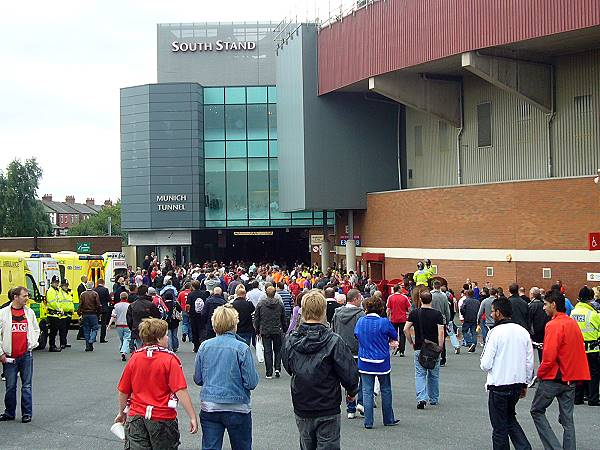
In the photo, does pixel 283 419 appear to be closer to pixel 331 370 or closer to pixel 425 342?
pixel 425 342

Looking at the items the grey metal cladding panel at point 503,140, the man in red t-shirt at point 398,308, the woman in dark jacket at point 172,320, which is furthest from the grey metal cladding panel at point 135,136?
the man in red t-shirt at point 398,308

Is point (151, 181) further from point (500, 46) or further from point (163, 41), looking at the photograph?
point (500, 46)

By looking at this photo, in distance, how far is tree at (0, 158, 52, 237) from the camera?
292ft

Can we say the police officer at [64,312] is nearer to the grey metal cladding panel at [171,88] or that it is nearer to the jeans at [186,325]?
the jeans at [186,325]

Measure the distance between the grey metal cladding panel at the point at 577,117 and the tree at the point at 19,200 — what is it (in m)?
65.7

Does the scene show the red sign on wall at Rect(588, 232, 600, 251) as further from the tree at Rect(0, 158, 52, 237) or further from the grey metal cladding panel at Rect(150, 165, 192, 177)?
the tree at Rect(0, 158, 52, 237)

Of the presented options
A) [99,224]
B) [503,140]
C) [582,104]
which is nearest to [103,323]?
[582,104]

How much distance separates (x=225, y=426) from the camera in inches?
295

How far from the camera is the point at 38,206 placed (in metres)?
91.9

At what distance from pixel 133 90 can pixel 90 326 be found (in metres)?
39.2

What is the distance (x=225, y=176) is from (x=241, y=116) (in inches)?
163

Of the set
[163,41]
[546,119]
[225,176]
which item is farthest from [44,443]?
[163,41]

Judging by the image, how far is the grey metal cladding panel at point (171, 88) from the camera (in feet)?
188

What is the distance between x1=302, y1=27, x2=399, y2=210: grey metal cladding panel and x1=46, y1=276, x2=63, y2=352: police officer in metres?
21.6
